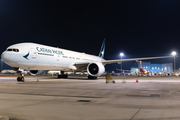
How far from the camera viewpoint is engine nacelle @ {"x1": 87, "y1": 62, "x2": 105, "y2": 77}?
78.9ft

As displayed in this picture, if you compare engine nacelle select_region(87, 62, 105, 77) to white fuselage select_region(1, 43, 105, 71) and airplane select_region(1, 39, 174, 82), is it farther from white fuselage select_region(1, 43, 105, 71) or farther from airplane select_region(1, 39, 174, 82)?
white fuselage select_region(1, 43, 105, 71)

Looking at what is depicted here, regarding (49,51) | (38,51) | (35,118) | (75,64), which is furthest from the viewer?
(75,64)

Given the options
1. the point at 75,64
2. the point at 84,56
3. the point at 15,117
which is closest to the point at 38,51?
the point at 75,64

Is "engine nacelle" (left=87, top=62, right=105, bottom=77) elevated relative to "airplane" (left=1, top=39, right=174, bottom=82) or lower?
lower

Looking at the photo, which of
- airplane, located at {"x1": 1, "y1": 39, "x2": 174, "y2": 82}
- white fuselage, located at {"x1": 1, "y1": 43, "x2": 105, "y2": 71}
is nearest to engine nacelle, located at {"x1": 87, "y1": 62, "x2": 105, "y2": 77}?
airplane, located at {"x1": 1, "y1": 39, "x2": 174, "y2": 82}

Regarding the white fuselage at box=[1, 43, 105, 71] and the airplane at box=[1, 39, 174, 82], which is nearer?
the white fuselage at box=[1, 43, 105, 71]

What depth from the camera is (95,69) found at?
2445cm

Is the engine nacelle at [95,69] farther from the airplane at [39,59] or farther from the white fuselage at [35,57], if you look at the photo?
the white fuselage at [35,57]

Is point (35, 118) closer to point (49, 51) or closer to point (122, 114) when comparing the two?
point (122, 114)

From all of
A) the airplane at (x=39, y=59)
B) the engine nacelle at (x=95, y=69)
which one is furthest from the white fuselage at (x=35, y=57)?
the engine nacelle at (x=95, y=69)

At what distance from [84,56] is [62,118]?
2606 cm

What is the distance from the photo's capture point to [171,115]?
4.84m

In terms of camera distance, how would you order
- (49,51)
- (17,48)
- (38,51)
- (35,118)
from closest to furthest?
1. (35,118)
2. (17,48)
3. (38,51)
4. (49,51)

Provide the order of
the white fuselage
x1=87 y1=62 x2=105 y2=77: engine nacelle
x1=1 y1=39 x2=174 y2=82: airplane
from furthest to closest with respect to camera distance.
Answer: x1=87 y1=62 x2=105 y2=77: engine nacelle
x1=1 y1=39 x2=174 y2=82: airplane
the white fuselage
